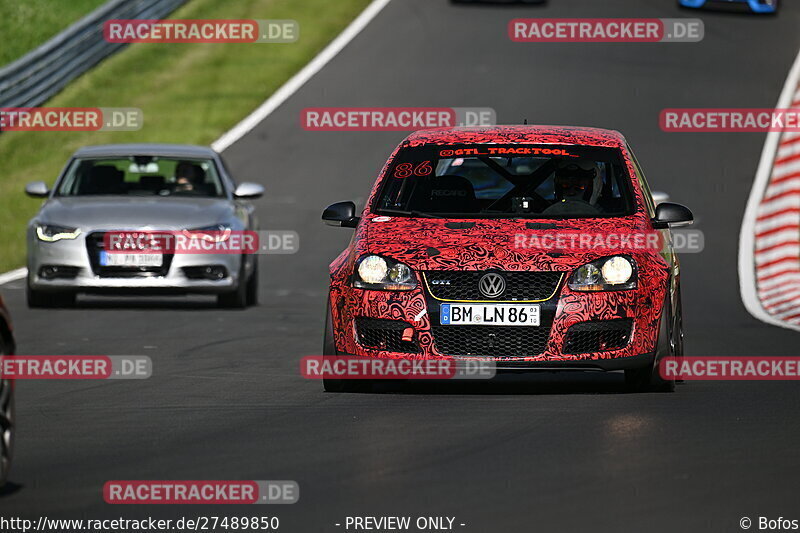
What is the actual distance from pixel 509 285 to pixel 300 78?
73.1 feet

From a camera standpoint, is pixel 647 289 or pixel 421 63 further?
pixel 421 63

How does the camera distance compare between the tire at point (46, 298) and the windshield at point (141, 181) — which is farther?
the windshield at point (141, 181)

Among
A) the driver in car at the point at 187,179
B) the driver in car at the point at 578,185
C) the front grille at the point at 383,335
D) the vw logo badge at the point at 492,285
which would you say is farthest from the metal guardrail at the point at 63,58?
the vw logo badge at the point at 492,285

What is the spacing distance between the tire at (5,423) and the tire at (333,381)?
12.1 feet

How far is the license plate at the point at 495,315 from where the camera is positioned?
35.9ft

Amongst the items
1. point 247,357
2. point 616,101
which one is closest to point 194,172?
point 247,357

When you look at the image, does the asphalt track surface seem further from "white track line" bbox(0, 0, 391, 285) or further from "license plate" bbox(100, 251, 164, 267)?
"white track line" bbox(0, 0, 391, 285)

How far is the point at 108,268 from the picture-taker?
17406 millimetres

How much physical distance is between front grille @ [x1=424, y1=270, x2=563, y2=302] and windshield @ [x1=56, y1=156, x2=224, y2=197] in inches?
314

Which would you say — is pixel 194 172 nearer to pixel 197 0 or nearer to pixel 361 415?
pixel 361 415

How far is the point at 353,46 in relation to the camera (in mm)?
34656

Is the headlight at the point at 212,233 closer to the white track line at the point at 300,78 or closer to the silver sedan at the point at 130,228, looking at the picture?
the silver sedan at the point at 130,228

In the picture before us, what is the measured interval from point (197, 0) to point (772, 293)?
21104 mm

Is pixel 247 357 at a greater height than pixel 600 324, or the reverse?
pixel 600 324
